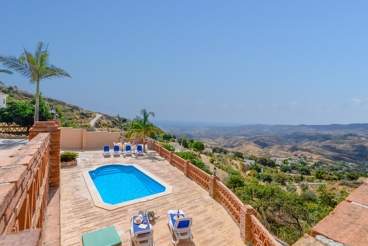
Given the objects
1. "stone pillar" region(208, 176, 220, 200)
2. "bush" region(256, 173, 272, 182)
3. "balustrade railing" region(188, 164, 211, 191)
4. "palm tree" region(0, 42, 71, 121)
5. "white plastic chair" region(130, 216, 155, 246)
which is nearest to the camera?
"white plastic chair" region(130, 216, 155, 246)

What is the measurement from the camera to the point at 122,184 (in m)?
12.5

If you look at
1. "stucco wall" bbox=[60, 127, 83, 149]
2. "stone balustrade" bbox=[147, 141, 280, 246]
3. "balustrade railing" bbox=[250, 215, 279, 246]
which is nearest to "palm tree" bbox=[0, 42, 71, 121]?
"stucco wall" bbox=[60, 127, 83, 149]

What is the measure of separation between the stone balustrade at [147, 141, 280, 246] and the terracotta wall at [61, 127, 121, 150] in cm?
1039

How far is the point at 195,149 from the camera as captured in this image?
30.2 meters

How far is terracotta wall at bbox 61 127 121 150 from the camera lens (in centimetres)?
1862

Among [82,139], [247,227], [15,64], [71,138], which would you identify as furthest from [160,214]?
[15,64]

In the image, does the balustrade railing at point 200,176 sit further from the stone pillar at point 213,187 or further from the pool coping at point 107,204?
the pool coping at point 107,204

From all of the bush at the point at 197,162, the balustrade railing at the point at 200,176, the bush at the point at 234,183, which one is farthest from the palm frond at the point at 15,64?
the bush at the point at 234,183

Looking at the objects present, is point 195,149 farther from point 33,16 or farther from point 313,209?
point 33,16

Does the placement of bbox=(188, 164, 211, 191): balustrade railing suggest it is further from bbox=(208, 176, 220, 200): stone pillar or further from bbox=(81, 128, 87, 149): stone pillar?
bbox=(81, 128, 87, 149): stone pillar

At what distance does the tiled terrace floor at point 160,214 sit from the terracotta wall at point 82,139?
7562 millimetres

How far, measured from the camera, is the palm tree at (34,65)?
14344 millimetres

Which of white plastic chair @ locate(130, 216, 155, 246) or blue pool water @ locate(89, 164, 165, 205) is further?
blue pool water @ locate(89, 164, 165, 205)

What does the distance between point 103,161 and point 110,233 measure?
992 cm
